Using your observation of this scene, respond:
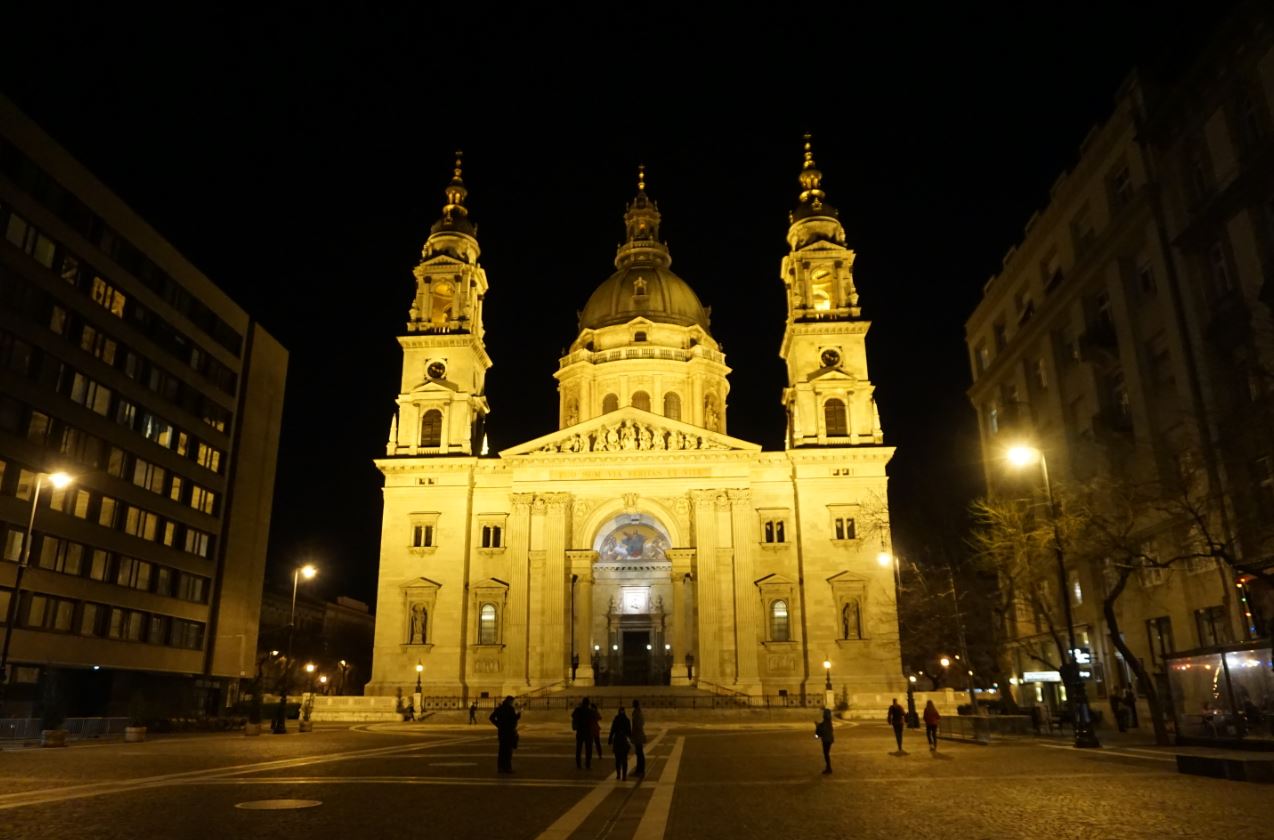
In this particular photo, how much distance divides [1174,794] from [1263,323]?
57.3 ft

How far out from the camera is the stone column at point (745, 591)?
180 feet

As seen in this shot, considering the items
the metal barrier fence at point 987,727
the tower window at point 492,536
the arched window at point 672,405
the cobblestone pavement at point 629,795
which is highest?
the arched window at point 672,405

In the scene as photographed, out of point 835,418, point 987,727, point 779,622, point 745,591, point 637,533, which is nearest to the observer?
point 987,727

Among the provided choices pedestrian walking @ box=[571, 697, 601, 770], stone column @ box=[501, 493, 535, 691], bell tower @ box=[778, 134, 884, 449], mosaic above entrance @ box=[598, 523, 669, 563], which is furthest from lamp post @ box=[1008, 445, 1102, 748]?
mosaic above entrance @ box=[598, 523, 669, 563]

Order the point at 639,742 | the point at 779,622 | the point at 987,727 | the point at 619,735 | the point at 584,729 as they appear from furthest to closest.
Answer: the point at 779,622, the point at 987,727, the point at 584,729, the point at 639,742, the point at 619,735

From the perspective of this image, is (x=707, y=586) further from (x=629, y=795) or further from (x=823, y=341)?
(x=629, y=795)

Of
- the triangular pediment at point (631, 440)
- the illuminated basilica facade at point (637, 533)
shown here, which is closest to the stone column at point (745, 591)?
the illuminated basilica facade at point (637, 533)

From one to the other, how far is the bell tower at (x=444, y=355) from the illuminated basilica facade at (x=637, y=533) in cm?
13

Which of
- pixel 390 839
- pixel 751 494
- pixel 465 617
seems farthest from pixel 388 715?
pixel 390 839

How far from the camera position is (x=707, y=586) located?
185 ft

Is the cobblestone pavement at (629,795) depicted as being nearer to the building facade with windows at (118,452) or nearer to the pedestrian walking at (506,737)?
the pedestrian walking at (506,737)

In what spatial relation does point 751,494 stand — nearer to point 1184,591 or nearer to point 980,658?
point 980,658

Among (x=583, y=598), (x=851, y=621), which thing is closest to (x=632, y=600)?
(x=583, y=598)

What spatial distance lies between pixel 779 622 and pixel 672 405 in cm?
2174
